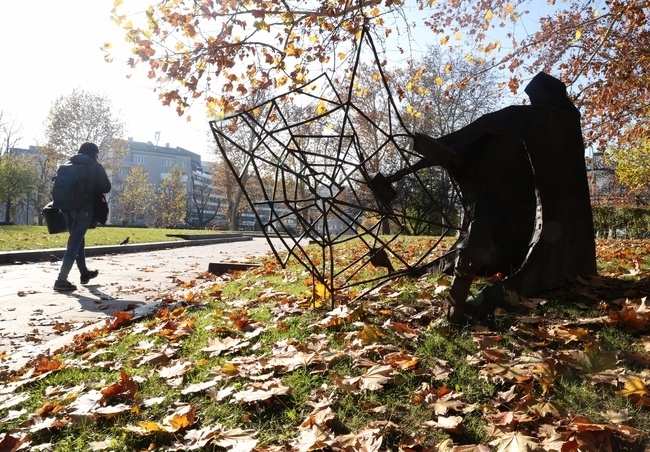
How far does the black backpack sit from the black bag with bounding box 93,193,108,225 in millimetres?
211

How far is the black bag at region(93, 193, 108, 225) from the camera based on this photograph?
7.07 m

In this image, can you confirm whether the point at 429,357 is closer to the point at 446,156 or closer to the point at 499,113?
the point at 446,156

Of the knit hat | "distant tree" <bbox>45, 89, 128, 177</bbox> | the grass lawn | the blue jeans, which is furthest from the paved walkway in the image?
"distant tree" <bbox>45, 89, 128, 177</bbox>

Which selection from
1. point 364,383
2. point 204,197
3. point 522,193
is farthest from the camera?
point 204,197

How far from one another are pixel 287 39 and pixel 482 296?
671cm

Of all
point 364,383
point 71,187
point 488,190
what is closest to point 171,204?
point 71,187

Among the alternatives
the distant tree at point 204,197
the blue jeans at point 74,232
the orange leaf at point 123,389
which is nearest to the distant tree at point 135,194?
the distant tree at point 204,197

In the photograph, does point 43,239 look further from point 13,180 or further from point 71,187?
point 13,180

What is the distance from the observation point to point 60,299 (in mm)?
6039

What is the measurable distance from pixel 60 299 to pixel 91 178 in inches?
72.3

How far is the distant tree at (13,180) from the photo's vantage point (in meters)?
42.0

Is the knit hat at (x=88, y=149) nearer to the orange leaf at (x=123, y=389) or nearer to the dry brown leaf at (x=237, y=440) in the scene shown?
the orange leaf at (x=123, y=389)

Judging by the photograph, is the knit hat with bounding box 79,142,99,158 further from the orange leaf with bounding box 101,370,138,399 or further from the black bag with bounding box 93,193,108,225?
the orange leaf with bounding box 101,370,138,399

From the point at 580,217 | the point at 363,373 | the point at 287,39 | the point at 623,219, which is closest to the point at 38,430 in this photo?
the point at 363,373
